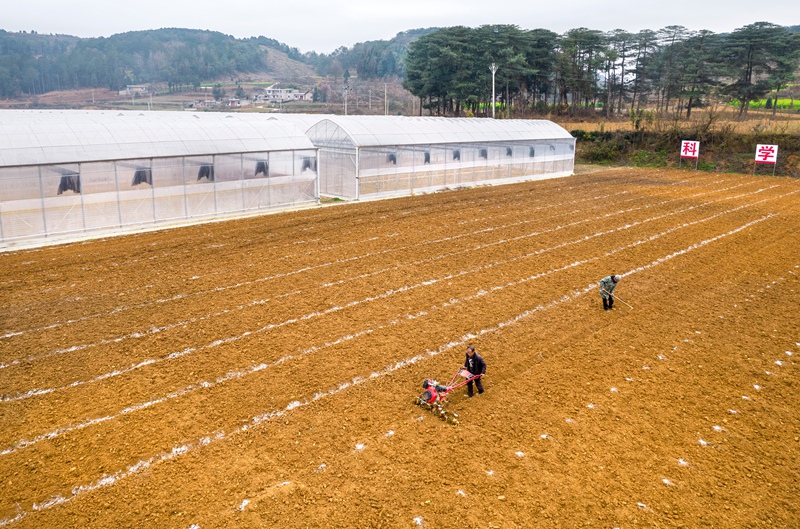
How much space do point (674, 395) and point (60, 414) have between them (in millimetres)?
9545

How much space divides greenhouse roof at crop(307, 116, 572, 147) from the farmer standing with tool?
16.6 meters

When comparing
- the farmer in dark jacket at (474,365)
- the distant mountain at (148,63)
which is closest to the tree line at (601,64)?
the farmer in dark jacket at (474,365)

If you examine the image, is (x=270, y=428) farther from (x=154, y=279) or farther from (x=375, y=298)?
(x=154, y=279)

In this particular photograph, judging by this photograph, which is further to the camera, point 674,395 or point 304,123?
point 304,123

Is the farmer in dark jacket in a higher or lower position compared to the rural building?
lower

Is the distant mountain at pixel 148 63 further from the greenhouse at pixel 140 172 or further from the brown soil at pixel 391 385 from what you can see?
the brown soil at pixel 391 385

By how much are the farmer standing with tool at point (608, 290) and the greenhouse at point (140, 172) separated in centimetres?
1564

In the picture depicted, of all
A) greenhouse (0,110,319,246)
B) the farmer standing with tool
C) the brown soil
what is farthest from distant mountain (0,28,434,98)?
the farmer standing with tool

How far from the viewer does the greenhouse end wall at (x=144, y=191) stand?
60.7ft

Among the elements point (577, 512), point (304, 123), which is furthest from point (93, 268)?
point (304, 123)

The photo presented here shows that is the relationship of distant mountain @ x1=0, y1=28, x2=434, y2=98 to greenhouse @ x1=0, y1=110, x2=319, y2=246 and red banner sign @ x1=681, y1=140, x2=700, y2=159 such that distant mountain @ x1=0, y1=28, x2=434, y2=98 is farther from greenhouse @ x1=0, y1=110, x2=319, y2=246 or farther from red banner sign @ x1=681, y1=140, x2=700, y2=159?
greenhouse @ x1=0, y1=110, x2=319, y2=246

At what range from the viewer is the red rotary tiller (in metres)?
8.72

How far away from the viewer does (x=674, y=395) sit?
9.38m

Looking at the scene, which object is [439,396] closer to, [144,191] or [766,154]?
[144,191]
